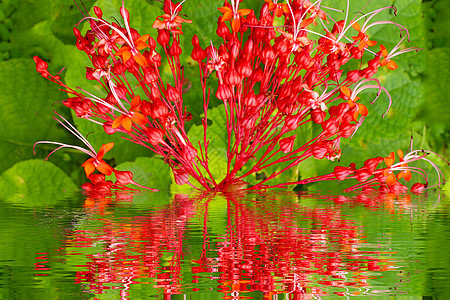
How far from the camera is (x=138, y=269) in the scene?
0.44 meters

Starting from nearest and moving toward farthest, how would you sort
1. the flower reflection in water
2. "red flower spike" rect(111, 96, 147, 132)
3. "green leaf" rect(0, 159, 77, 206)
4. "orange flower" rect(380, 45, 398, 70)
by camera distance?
the flower reflection in water → "red flower spike" rect(111, 96, 147, 132) → "orange flower" rect(380, 45, 398, 70) → "green leaf" rect(0, 159, 77, 206)

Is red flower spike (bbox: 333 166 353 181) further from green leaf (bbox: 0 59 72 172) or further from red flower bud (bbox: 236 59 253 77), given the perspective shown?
green leaf (bbox: 0 59 72 172)

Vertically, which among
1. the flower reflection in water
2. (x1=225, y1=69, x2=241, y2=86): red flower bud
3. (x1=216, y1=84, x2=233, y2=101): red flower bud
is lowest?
the flower reflection in water

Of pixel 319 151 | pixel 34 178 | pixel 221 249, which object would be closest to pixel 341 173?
pixel 319 151

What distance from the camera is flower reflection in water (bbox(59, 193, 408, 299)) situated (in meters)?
0.41

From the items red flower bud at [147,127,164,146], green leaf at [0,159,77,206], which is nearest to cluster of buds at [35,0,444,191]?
red flower bud at [147,127,164,146]

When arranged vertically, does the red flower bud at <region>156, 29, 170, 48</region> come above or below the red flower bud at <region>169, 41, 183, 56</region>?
above

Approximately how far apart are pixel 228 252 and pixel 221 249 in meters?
0.01

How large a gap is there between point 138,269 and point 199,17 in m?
0.48

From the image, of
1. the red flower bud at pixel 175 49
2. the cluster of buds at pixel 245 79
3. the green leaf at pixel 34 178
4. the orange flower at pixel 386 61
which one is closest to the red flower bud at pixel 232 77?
the cluster of buds at pixel 245 79

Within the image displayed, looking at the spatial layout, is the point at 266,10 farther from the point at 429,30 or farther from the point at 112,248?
the point at 429,30

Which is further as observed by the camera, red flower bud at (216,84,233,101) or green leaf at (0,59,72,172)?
green leaf at (0,59,72,172)

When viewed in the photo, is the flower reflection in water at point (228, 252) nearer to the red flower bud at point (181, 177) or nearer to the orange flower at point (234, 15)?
the red flower bud at point (181, 177)

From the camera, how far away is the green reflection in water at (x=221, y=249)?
41cm
